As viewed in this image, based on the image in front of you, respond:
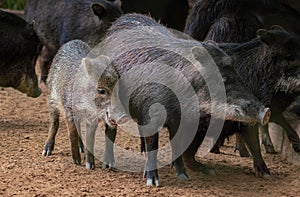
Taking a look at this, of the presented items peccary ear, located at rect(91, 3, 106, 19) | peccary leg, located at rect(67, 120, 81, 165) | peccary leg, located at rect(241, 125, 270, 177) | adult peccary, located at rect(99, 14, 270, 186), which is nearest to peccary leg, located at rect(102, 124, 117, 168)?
peccary leg, located at rect(67, 120, 81, 165)

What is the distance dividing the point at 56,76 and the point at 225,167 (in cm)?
162

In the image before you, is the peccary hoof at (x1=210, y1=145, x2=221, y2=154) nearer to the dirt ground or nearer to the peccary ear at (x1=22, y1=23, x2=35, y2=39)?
the dirt ground

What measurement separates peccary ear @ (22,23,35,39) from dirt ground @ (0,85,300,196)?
4.05 feet

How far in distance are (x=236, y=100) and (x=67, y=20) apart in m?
4.35

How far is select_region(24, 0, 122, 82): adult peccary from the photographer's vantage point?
859 cm

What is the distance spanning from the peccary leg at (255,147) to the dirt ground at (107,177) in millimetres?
77

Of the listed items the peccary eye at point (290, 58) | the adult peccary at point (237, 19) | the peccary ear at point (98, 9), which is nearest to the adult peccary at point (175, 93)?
the peccary eye at point (290, 58)

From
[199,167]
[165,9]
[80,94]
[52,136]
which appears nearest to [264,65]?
[199,167]

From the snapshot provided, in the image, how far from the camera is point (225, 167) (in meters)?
6.16

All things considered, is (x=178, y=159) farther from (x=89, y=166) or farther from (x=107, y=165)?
(x=89, y=166)

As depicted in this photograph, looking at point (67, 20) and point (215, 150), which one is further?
point (67, 20)

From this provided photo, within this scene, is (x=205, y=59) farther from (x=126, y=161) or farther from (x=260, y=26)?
(x=260, y=26)

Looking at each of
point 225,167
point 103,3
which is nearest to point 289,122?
point 225,167

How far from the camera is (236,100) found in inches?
207
